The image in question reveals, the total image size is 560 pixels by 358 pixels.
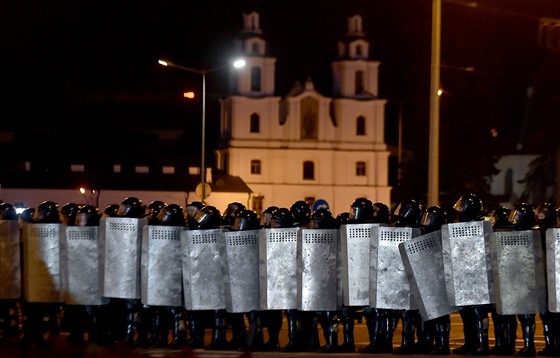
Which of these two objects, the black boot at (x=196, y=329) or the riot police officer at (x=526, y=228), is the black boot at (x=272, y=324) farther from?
the riot police officer at (x=526, y=228)

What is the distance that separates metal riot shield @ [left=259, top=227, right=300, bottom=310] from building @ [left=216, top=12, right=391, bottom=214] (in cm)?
8591

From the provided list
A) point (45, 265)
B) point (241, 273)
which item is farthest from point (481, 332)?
point (45, 265)

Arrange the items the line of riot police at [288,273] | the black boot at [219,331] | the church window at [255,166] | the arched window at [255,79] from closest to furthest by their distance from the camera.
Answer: the line of riot police at [288,273], the black boot at [219,331], the church window at [255,166], the arched window at [255,79]

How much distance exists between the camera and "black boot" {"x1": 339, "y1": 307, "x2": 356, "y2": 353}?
15.2 metres

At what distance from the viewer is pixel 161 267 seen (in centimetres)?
1558

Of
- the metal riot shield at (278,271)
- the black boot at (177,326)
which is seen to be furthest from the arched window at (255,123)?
the metal riot shield at (278,271)

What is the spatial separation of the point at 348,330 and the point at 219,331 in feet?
5.23

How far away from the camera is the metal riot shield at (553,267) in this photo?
14.4 meters

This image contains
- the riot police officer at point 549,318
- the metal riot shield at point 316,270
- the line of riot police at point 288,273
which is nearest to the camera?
the line of riot police at point 288,273

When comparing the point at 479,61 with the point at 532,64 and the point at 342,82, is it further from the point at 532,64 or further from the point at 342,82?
the point at 342,82

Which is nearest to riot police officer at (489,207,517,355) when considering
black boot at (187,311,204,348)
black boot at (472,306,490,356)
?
black boot at (472,306,490,356)

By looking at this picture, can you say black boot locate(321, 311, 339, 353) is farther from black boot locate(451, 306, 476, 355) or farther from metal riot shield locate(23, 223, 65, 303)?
metal riot shield locate(23, 223, 65, 303)

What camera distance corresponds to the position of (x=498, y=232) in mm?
14695

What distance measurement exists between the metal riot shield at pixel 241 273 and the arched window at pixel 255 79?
89129 mm
